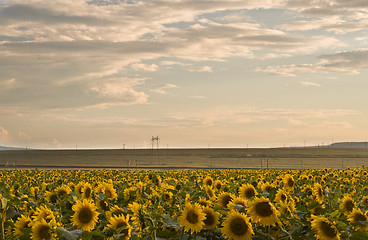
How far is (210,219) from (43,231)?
175 cm

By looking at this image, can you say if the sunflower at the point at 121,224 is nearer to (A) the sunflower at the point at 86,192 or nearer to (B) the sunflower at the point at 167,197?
(B) the sunflower at the point at 167,197

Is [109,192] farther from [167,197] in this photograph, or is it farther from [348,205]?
[348,205]

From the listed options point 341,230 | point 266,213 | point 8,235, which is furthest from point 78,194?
point 341,230

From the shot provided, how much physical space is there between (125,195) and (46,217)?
8.87 feet

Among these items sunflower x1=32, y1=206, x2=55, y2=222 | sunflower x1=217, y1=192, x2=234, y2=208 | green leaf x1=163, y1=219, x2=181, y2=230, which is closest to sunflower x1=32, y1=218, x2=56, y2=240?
sunflower x1=32, y1=206, x2=55, y2=222

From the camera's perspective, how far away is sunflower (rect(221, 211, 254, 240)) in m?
4.49

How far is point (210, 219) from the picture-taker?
493 centimetres

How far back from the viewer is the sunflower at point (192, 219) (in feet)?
15.2

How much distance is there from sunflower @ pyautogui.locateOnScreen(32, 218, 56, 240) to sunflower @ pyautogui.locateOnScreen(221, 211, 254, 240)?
1.65 meters

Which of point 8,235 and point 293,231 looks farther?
point 293,231

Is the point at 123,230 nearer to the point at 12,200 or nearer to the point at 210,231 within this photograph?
the point at 210,231

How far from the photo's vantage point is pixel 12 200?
5258 millimetres

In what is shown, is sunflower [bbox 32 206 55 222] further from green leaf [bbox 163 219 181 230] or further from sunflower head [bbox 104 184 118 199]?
sunflower head [bbox 104 184 118 199]

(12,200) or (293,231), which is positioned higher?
(12,200)
